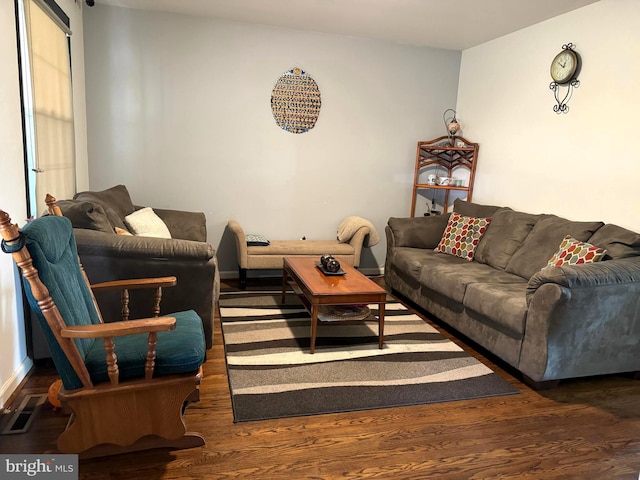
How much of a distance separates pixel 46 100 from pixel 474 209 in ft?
11.7

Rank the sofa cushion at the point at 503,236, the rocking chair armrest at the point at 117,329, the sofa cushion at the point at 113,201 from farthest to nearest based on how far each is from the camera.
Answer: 1. the sofa cushion at the point at 503,236
2. the sofa cushion at the point at 113,201
3. the rocking chair armrest at the point at 117,329

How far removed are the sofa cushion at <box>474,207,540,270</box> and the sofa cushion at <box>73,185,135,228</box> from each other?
115 inches

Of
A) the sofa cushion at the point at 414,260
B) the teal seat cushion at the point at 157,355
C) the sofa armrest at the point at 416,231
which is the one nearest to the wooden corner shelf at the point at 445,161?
the sofa armrest at the point at 416,231

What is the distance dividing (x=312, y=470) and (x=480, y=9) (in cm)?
351

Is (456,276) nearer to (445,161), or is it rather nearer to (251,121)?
(445,161)

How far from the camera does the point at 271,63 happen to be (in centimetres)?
428

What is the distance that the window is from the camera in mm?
2400

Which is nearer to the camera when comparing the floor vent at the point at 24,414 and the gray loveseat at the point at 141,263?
the floor vent at the point at 24,414

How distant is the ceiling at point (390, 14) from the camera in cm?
339

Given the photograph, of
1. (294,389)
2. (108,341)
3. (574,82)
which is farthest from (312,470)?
(574,82)

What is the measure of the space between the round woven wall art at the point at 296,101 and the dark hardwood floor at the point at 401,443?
2.82 meters

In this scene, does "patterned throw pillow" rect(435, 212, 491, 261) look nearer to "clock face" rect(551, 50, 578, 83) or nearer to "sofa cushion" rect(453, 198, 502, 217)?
"sofa cushion" rect(453, 198, 502, 217)

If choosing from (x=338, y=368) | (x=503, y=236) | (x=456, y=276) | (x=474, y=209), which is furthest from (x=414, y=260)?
(x=338, y=368)

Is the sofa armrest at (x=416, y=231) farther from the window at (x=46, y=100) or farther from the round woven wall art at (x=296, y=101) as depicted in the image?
the window at (x=46, y=100)
